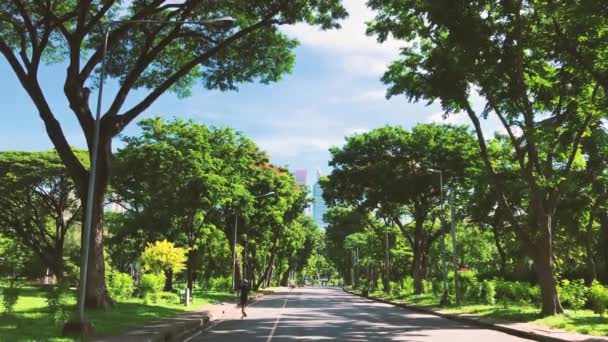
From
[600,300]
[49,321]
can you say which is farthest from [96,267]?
[600,300]

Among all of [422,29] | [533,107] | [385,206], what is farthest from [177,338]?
[385,206]

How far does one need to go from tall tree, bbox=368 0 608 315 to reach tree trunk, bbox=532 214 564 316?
0.04 metres

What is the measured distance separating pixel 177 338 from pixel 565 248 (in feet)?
144

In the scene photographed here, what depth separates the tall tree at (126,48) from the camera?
1902 cm

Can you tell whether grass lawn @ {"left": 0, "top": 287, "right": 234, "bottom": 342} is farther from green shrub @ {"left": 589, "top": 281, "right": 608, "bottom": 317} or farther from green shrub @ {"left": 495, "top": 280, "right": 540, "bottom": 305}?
green shrub @ {"left": 495, "top": 280, "right": 540, "bottom": 305}

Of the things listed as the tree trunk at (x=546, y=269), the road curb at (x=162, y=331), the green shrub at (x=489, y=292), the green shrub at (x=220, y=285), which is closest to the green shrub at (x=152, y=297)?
the road curb at (x=162, y=331)

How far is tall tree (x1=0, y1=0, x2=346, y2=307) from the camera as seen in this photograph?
19.0m

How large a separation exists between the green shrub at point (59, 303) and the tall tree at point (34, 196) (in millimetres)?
26093

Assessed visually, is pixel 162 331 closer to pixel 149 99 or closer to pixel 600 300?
pixel 149 99

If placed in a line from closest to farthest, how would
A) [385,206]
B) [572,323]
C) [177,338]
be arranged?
[177,338], [572,323], [385,206]

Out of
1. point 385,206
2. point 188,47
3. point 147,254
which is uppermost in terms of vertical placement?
point 188,47

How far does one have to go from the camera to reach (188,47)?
923 inches

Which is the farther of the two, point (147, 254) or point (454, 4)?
point (147, 254)

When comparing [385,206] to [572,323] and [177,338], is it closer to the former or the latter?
[572,323]
